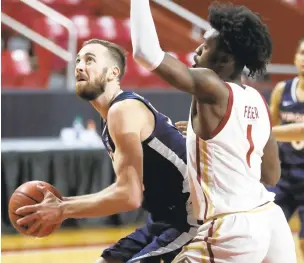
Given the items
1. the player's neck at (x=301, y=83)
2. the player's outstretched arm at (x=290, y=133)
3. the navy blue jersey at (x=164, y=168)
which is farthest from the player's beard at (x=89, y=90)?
the player's neck at (x=301, y=83)

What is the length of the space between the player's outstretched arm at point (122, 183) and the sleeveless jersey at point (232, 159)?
0.27m

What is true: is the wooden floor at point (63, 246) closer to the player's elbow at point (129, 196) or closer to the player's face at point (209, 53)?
the player's elbow at point (129, 196)

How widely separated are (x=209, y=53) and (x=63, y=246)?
4224 mm

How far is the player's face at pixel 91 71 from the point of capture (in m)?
3.85

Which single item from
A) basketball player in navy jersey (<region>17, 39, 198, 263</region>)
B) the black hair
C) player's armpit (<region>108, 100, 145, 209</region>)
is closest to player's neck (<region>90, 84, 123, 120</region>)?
basketball player in navy jersey (<region>17, 39, 198, 263</region>)

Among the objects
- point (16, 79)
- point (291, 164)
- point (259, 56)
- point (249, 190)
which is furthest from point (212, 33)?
point (16, 79)

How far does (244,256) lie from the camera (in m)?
3.28

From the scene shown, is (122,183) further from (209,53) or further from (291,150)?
(291,150)

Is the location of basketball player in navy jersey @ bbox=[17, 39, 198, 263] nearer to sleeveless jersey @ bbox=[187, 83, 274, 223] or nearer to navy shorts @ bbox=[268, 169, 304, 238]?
sleeveless jersey @ bbox=[187, 83, 274, 223]

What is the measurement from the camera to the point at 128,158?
3549mm

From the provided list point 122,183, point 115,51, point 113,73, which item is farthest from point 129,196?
point 115,51

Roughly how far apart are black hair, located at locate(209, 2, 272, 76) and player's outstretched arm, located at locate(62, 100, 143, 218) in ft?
1.87

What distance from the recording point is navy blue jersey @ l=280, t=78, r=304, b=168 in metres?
5.86

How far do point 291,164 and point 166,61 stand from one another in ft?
9.86
